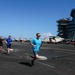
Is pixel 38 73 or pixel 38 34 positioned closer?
pixel 38 73

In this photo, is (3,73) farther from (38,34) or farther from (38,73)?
(38,34)

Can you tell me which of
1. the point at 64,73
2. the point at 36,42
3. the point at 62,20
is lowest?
the point at 64,73

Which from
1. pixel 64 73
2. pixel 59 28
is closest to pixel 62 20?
pixel 59 28

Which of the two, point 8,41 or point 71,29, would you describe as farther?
point 71,29

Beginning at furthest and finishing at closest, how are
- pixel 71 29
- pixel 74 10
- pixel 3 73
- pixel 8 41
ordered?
pixel 74 10 < pixel 71 29 < pixel 8 41 < pixel 3 73

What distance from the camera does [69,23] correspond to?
193 meters

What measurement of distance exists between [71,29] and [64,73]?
173m

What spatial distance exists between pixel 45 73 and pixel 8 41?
13550mm

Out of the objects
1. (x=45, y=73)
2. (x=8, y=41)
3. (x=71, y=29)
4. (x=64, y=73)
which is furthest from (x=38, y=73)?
(x=71, y=29)

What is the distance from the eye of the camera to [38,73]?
12.0 m

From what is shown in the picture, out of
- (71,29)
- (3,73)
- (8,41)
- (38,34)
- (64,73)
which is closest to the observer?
(3,73)

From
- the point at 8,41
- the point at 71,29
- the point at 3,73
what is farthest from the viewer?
the point at 71,29

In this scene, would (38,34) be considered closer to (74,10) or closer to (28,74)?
(28,74)

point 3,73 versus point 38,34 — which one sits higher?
point 38,34
